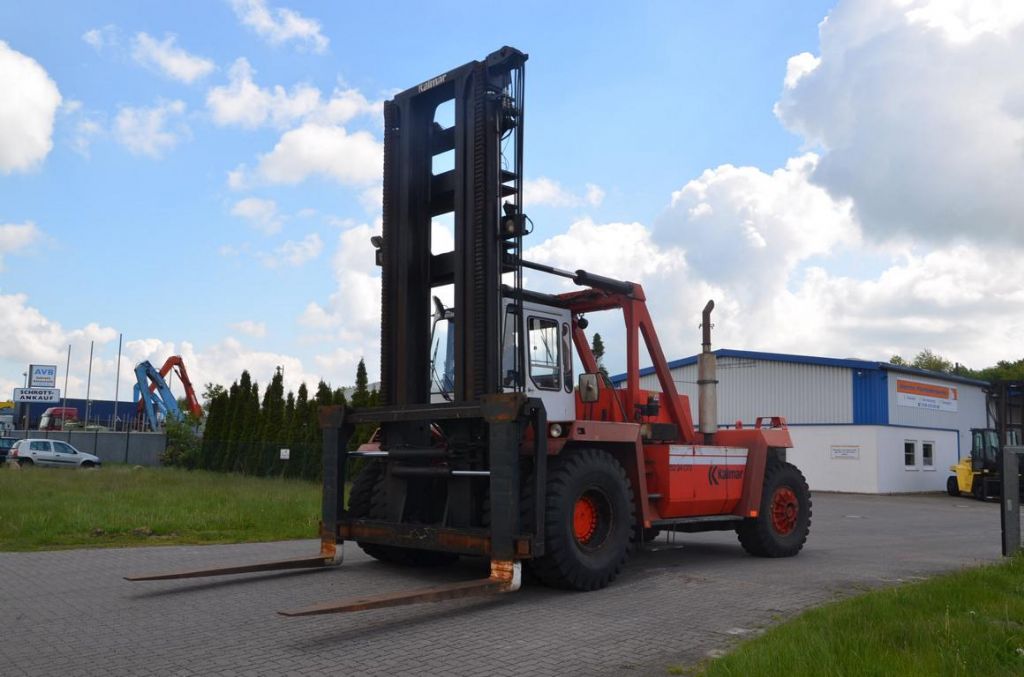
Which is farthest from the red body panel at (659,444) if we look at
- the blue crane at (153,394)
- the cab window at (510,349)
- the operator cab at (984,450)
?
the blue crane at (153,394)

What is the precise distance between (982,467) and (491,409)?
28722 millimetres

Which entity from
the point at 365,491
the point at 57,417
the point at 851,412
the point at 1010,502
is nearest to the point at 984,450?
the point at 851,412

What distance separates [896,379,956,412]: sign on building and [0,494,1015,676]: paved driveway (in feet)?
78.6

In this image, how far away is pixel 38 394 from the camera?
84500mm

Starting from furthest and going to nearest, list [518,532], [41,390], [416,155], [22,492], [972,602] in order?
1. [41,390]
2. [22,492]
3. [416,155]
4. [518,532]
5. [972,602]

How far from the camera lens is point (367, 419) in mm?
10062

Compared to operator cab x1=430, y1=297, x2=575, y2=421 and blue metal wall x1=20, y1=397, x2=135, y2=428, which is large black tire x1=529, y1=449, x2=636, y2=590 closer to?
operator cab x1=430, y1=297, x2=575, y2=421

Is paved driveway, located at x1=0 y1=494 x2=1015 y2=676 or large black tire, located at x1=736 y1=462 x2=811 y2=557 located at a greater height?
large black tire, located at x1=736 y1=462 x2=811 y2=557

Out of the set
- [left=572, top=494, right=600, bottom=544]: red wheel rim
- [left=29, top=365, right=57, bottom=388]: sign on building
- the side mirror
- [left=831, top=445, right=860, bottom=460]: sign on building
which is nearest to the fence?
[left=831, top=445, right=860, bottom=460]: sign on building

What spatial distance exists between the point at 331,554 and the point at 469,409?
2594mm

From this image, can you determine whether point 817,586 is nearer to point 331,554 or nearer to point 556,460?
point 556,460

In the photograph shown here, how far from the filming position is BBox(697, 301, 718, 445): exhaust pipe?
11.3 metres

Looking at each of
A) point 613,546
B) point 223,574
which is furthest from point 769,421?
point 223,574

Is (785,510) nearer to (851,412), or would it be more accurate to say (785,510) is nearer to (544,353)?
(544,353)
